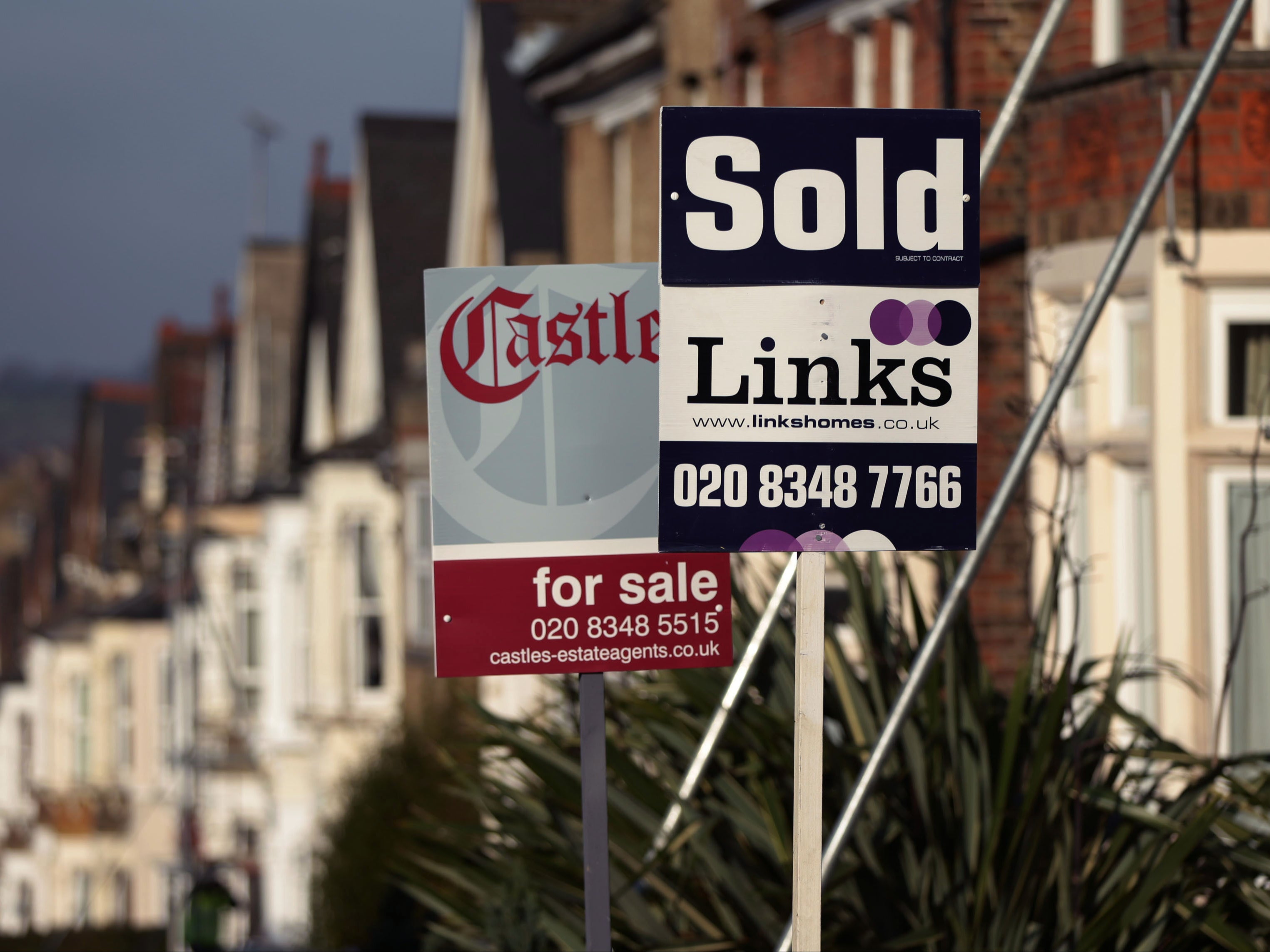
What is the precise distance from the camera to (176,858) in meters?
32.1

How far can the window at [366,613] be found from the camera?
23.8 m

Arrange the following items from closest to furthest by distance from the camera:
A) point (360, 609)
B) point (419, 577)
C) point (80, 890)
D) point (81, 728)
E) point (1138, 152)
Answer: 1. point (1138, 152)
2. point (419, 577)
3. point (360, 609)
4. point (81, 728)
5. point (80, 890)

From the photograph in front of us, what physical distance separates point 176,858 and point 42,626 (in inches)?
471

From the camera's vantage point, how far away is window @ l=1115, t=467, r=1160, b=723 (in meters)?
7.87

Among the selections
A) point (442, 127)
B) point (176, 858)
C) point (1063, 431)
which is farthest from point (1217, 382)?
point (176, 858)

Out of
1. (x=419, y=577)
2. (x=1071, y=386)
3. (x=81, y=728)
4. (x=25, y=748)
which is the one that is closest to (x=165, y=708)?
(x=81, y=728)

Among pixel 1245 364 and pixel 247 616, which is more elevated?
pixel 1245 364

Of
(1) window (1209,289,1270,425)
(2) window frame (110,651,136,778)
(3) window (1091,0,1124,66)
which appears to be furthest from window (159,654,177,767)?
(1) window (1209,289,1270,425)

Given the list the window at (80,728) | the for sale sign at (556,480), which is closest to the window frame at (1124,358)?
the for sale sign at (556,480)

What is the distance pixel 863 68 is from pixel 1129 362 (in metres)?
3.38

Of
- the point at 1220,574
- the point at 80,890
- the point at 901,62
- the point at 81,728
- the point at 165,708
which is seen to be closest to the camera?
the point at 1220,574

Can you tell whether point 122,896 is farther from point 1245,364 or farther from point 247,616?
point 1245,364

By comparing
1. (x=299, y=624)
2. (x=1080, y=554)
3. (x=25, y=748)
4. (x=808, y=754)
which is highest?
(x=1080, y=554)

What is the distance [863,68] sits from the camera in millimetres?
10547
